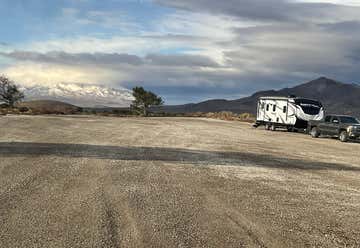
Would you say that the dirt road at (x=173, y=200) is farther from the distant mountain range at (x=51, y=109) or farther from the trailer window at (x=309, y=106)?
the distant mountain range at (x=51, y=109)

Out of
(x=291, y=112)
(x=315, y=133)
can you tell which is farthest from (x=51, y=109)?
(x=315, y=133)

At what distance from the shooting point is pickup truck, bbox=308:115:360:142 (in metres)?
31.9

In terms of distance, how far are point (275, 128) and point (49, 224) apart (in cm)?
3662

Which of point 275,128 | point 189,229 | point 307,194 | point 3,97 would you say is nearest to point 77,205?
point 189,229

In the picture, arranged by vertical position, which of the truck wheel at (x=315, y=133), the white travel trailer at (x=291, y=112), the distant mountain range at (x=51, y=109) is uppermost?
the white travel trailer at (x=291, y=112)

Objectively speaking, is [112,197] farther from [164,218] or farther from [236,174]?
[236,174]

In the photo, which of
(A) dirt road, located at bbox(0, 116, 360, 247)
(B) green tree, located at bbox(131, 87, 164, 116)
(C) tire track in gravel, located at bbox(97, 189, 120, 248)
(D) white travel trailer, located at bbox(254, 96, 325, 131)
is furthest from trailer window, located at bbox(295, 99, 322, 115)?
(B) green tree, located at bbox(131, 87, 164, 116)

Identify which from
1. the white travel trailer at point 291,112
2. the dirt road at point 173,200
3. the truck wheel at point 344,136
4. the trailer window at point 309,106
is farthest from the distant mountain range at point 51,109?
the dirt road at point 173,200

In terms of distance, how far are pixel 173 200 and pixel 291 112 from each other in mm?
31361

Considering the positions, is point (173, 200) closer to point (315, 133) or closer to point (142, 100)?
point (315, 133)

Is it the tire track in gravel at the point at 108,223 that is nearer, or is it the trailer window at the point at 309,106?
the tire track in gravel at the point at 108,223

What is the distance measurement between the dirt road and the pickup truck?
1431 centimetres

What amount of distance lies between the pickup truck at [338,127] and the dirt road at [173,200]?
46.9 feet

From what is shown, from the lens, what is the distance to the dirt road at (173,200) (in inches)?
293
